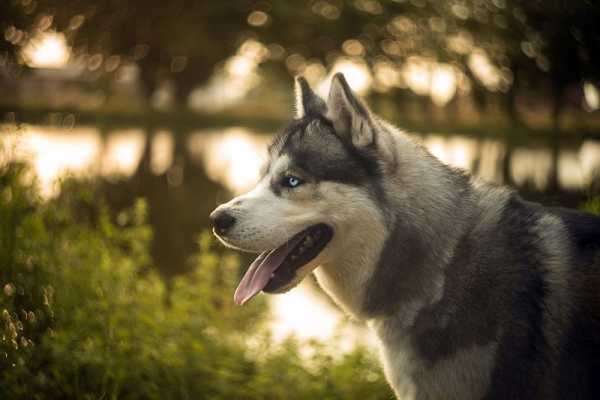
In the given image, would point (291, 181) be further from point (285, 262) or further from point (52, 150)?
point (52, 150)

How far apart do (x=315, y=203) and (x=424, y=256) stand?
1.85 feet

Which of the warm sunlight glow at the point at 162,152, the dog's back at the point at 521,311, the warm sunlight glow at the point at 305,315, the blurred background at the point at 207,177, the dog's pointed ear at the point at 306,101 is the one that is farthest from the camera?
the warm sunlight glow at the point at 162,152

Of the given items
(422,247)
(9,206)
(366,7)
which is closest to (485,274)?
(422,247)

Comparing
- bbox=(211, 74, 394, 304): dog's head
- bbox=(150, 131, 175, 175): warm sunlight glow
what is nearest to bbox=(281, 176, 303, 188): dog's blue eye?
bbox=(211, 74, 394, 304): dog's head

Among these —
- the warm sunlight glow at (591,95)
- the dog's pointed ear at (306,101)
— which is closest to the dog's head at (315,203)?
the dog's pointed ear at (306,101)

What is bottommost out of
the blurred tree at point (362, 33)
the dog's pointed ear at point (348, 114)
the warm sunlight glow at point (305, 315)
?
the warm sunlight glow at point (305, 315)

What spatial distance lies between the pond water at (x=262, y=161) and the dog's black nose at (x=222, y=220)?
0.57 meters

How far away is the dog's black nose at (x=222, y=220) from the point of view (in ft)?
9.83

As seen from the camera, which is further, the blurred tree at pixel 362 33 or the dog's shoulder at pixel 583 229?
the blurred tree at pixel 362 33

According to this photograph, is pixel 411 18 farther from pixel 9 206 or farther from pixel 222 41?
pixel 9 206

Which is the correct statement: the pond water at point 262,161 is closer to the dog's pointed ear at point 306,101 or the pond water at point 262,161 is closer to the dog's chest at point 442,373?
the dog's pointed ear at point 306,101

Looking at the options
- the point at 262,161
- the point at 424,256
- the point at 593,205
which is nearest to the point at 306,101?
the point at 262,161

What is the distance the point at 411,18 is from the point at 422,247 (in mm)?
9355

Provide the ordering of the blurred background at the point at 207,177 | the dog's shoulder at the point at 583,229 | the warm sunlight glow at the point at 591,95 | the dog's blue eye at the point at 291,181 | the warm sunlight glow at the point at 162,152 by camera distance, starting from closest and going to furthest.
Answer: the dog's shoulder at the point at 583,229, the dog's blue eye at the point at 291,181, the blurred background at the point at 207,177, the warm sunlight glow at the point at 591,95, the warm sunlight glow at the point at 162,152
